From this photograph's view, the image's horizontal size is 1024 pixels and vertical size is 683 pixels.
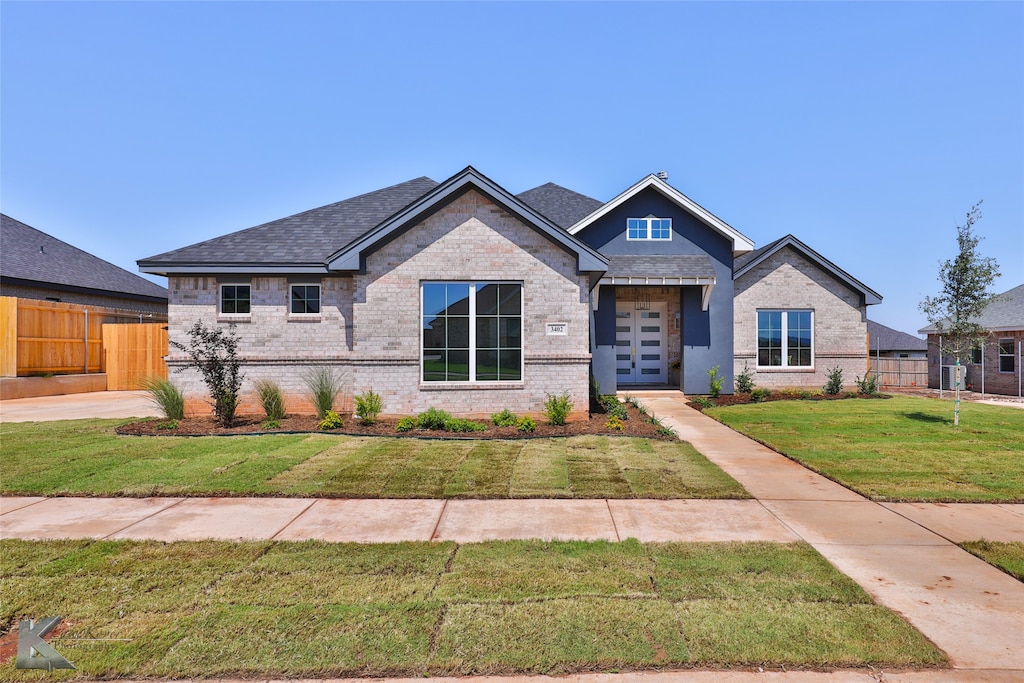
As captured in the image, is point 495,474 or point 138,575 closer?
point 138,575

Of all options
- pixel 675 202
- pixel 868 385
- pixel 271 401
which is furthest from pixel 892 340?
pixel 271 401

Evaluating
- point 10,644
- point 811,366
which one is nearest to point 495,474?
point 10,644

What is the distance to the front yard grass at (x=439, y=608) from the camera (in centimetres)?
338

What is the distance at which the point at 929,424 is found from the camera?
12.9 metres

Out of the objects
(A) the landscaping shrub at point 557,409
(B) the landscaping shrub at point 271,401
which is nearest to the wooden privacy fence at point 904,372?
(A) the landscaping shrub at point 557,409

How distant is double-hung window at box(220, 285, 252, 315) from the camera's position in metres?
13.5

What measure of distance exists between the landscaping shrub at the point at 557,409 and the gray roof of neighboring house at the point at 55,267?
23.3 metres

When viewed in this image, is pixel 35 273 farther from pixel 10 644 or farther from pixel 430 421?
pixel 10 644

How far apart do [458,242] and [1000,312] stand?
25239 mm

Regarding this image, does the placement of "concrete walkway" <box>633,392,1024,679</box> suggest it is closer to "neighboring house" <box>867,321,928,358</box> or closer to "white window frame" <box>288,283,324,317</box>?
"white window frame" <box>288,283,324,317</box>

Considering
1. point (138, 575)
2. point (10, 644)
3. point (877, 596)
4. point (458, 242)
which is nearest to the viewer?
point (10, 644)

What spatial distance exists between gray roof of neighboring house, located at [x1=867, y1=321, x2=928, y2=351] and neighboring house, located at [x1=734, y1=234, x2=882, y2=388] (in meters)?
26.9

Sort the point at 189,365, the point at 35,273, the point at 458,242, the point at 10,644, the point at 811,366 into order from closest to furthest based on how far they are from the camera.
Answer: the point at 10,644
the point at 458,242
the point at 189,365
the point at 811,366
the point at 35,273

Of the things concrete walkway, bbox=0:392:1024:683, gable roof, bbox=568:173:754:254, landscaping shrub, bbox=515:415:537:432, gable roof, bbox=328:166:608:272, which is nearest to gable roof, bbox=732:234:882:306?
gable roof, bbox=568:173:754:254
